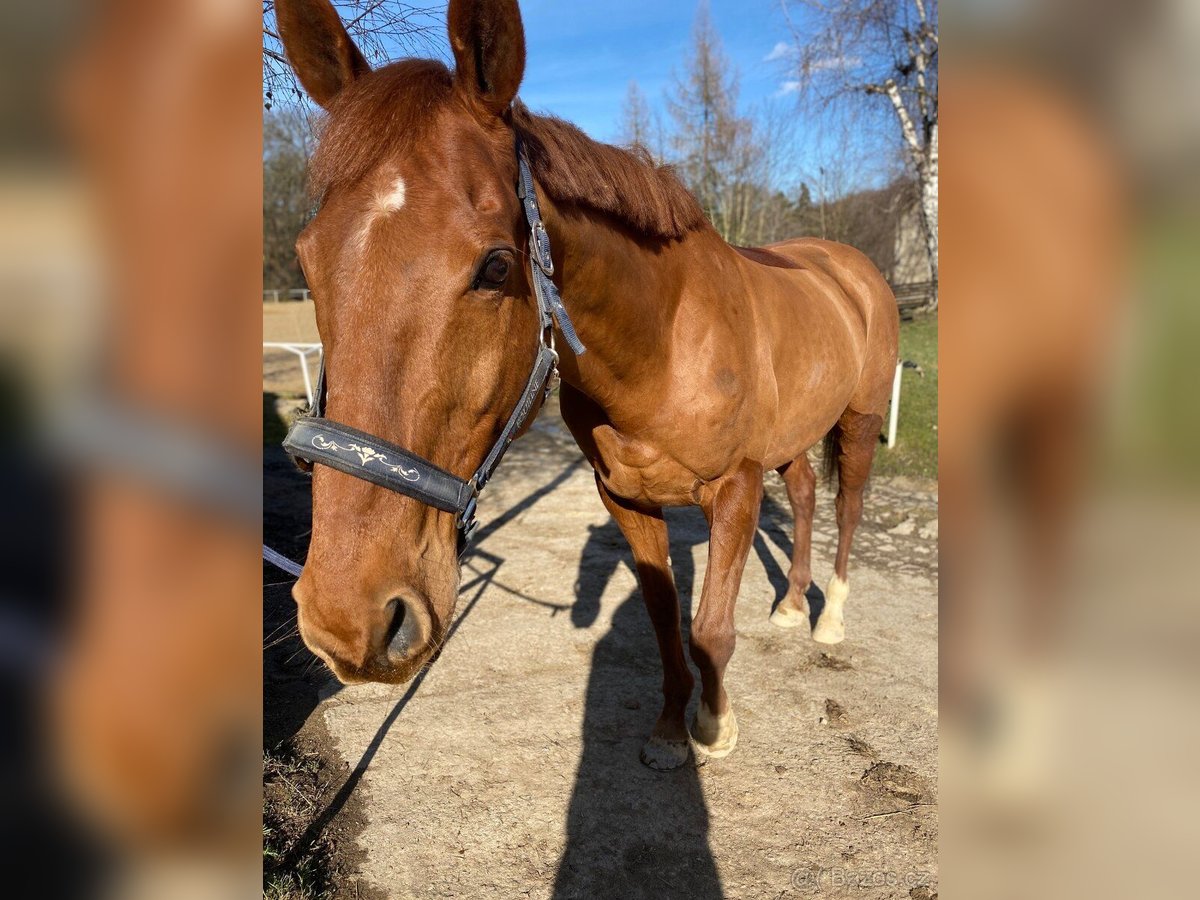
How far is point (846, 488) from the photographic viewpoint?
4066 mm

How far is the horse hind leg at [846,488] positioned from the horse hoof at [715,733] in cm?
116

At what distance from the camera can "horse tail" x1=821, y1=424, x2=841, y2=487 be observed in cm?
409

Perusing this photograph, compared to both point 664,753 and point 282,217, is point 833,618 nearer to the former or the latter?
point 664,753

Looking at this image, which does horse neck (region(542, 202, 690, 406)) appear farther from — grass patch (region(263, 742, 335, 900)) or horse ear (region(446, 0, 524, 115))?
grass patch (region(263, 742, 335, 900))

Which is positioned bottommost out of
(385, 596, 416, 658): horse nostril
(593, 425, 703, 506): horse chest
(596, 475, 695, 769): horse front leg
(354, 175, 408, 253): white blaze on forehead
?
(596, 475, 695, 769): horse front leg

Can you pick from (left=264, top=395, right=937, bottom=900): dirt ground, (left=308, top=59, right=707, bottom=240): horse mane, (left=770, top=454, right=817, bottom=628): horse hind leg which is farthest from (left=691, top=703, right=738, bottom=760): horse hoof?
(left=308, top=59, right=707, bottom=240): horse mane

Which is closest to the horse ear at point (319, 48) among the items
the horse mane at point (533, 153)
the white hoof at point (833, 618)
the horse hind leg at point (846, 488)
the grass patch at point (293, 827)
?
the horse mane at point (533, 153)

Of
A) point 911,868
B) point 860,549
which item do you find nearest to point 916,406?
point 860,549

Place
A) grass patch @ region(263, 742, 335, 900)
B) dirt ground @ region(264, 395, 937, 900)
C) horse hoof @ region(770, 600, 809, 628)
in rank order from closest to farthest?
grass patch @ region(263, 742, 335, 900), dirt ground @ region(264, 395, 937, 900), horse hoof @ region(770, 600, 809, 628)

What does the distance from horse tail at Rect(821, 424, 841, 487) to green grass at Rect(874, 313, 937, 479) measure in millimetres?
1041

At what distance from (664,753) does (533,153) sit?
234 cm

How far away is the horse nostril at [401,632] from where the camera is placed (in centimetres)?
127
